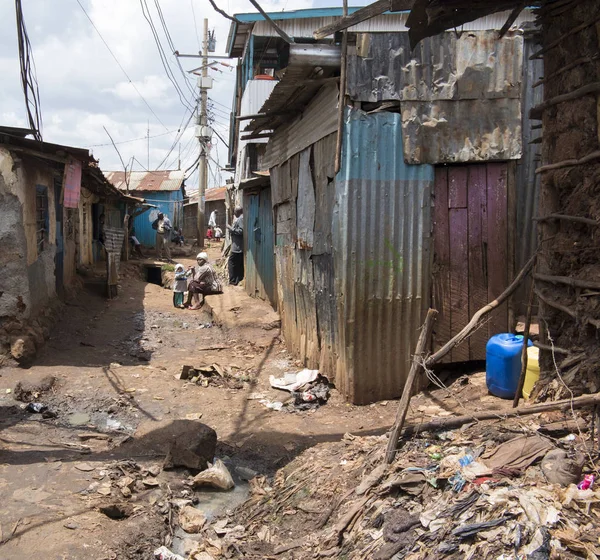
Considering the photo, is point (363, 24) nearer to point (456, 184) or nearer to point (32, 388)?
point (456, 184)

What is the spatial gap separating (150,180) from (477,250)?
85.4 feet

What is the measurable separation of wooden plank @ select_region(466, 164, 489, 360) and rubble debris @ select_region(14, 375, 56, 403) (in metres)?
5.43

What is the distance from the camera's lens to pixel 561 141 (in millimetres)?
3822

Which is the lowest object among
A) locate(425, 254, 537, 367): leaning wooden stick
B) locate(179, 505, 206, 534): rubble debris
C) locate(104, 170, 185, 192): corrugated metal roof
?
locate(179, 505, 206, 534): rubble debris

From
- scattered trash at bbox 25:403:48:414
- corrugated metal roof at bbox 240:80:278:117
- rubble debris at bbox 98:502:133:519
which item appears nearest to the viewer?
rubble debris at bbox 98:502:133:519

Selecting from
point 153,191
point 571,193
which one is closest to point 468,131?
point 571,193

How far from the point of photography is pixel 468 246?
21.0ft

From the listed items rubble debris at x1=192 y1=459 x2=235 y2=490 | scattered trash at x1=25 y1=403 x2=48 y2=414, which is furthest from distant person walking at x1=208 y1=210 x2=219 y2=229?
rubble debris at x1=192 y1=459 x2=235 y2=490

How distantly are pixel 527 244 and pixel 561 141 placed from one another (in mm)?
3208

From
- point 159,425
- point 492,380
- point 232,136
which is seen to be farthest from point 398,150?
point 232,136

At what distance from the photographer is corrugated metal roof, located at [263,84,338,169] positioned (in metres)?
6.41

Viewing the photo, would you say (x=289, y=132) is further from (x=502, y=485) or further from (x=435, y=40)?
(x=502, y=485)

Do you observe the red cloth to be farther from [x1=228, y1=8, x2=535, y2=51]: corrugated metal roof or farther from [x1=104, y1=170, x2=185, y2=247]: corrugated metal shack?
[x1=104, y1=170, x2=185, y2=247]: corrugated metal shack

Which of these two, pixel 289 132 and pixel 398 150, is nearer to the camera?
pixel 398 150
